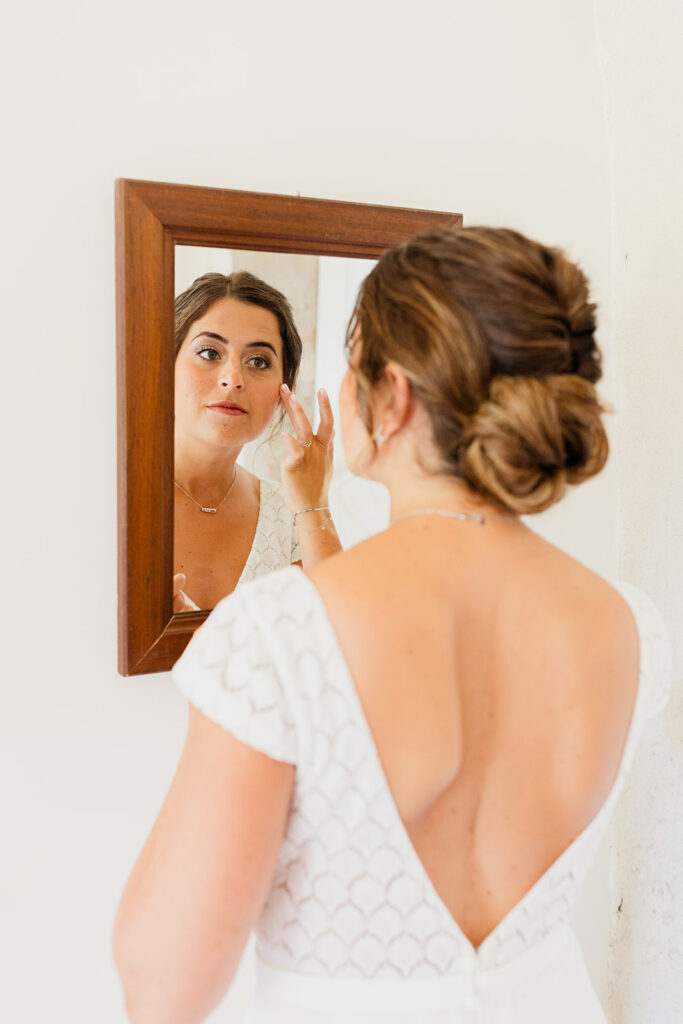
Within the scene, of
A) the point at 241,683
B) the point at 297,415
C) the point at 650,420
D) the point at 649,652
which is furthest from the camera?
the point at 650,420

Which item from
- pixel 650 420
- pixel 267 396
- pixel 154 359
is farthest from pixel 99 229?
pixel 650 420

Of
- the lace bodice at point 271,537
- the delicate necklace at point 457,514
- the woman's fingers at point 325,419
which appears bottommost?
the lace bodice at point 271,537

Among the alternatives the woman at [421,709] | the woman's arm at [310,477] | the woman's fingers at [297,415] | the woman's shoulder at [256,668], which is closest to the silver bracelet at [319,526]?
the woman's arm at [310,477]

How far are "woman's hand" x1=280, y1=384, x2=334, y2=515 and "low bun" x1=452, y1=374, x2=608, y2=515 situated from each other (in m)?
0.46

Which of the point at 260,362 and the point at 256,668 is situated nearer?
the point at 256,668

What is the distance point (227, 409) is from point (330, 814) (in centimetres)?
57

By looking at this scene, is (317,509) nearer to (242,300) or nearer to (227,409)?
(227,409)

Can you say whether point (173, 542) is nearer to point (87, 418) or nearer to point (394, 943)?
point (87, 418)

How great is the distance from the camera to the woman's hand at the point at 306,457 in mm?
1223

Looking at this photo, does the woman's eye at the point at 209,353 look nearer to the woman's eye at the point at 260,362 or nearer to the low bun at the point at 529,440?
the woman's eye at the point at 260,362

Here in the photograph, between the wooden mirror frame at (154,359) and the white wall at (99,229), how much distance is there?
0.15 feet

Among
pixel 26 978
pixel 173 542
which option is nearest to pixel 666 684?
pixel 173 542

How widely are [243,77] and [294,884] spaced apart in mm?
964

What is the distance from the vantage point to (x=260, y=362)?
46.7 inches
